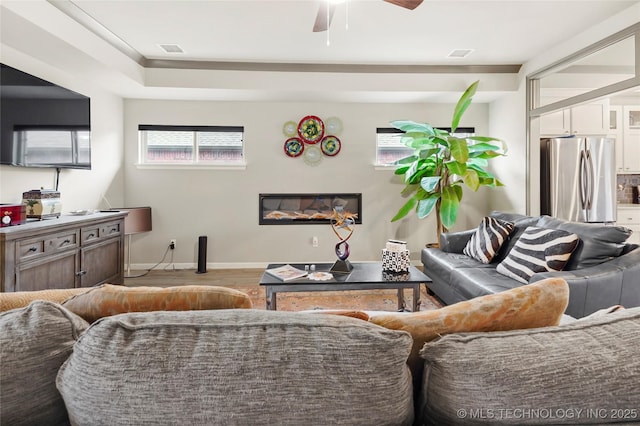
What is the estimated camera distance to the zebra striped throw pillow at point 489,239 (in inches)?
122

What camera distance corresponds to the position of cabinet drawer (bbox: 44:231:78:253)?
8.42 ft

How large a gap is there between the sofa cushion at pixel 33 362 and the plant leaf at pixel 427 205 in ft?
12.6

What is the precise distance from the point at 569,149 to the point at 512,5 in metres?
2.01

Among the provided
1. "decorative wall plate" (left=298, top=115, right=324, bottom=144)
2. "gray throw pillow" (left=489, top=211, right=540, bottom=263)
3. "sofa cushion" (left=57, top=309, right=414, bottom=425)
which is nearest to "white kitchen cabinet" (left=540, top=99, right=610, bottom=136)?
"gray throw pillow" (left=489, top=211, right=540, bottom=263)

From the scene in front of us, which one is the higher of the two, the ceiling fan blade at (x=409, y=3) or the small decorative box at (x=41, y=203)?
the ceiling fan blade at (x=409, y=3)

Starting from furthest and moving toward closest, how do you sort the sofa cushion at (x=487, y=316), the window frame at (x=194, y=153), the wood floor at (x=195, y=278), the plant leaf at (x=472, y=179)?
the window frame at (x=194, y=153) < the wood floor at (x=195, y=278) < the plant leaf at (x=472, y=179) < the sofa cushion at (x=487, y=316)

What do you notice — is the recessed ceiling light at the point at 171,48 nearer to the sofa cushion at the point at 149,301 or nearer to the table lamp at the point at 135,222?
the table lamp at the point at 135,222

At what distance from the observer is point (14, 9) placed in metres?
2.41

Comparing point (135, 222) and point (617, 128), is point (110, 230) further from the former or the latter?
point (617, 128)

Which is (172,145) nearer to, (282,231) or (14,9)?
(282,231)

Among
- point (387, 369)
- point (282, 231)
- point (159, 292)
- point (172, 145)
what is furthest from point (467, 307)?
point (172, 145)

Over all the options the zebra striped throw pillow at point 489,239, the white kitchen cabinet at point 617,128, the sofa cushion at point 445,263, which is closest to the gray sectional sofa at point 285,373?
the sofa cushion at point 445,263

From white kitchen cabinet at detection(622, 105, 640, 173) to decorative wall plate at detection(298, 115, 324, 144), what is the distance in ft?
13.5

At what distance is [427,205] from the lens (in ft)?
13.5
